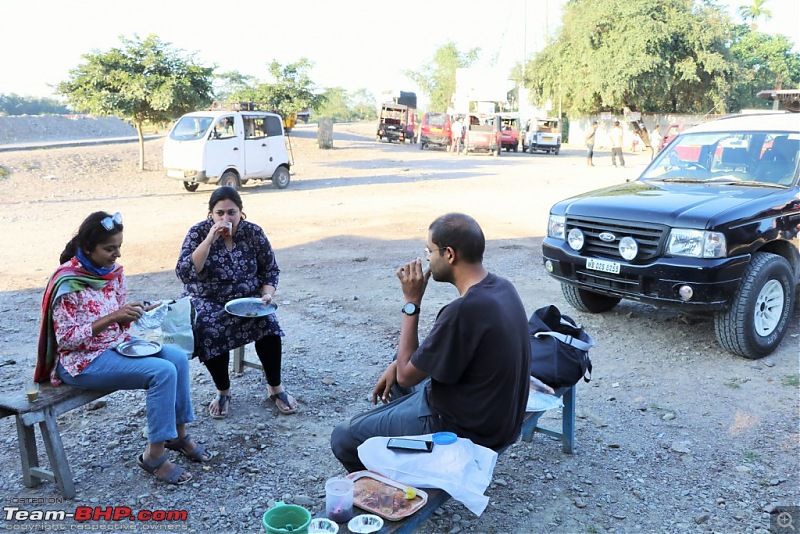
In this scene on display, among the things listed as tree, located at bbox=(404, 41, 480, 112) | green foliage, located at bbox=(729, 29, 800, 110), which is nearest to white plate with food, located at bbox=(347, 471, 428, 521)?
green foliage, located at bbox=(729, 29, 800, 110)

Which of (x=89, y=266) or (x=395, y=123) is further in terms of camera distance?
(x=395, y=123)

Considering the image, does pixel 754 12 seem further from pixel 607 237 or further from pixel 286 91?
pixel 607 237

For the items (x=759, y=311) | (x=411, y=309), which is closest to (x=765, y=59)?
(x=759, y=311)

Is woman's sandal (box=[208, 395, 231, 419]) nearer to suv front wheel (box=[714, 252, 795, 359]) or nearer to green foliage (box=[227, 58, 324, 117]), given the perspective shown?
suv front wheel (box=[714, 252, 795, 359])

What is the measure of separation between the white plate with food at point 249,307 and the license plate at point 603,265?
2.84 m

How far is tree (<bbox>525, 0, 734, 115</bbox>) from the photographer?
3822 centimetres

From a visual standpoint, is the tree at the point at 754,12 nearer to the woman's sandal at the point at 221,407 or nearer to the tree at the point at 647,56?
the tree at the point at 647,56

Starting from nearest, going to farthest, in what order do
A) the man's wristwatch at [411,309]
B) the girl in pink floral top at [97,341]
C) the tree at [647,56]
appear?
the man's wristwatch at [411,309]
the girl in pink floral top at [97,341]
the tree at [647,56]

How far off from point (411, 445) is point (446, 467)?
6.7 inches

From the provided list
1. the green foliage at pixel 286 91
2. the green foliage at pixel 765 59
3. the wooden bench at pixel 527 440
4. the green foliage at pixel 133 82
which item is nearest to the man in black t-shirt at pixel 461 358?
the wooden bench at pixel 527 440

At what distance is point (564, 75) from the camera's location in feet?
141

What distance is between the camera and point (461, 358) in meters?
2.68

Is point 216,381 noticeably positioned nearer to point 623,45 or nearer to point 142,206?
point 142,206

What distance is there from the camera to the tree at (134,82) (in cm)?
1872
